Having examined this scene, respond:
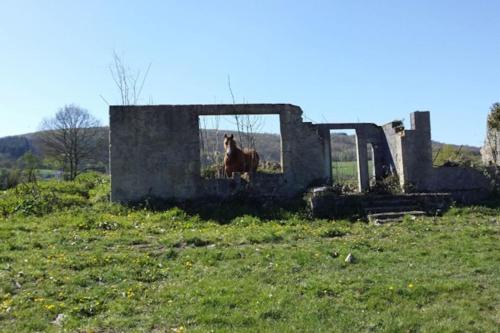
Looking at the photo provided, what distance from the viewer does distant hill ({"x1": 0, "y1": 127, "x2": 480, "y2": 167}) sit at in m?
25.9

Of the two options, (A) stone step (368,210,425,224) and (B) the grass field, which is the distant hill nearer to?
(B) the grass field

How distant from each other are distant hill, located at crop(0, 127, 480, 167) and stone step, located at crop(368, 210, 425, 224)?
7.70 metres

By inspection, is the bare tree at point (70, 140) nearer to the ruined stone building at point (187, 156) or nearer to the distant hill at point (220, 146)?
the distant hill at point (220, 146)

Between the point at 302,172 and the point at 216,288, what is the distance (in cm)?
1097

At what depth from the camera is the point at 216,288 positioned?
25.6ft

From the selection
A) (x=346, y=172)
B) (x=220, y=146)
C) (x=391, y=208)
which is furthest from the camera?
(x=220, y=146)

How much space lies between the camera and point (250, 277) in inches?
336

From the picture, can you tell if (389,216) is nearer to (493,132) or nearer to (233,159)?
(233,159)

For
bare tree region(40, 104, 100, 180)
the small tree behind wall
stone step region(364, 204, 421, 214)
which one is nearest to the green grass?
stone step region(364, 204, 421, 214)

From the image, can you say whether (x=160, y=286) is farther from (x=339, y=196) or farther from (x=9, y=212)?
(x=9, y=212)

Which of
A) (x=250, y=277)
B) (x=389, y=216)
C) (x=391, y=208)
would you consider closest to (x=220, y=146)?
(x=391, y=208)

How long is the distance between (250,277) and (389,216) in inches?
310

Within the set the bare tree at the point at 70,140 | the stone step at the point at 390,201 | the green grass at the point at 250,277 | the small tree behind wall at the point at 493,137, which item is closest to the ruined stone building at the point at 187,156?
the stone step at the point at 390,201

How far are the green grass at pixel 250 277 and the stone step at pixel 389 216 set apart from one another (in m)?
0.77
